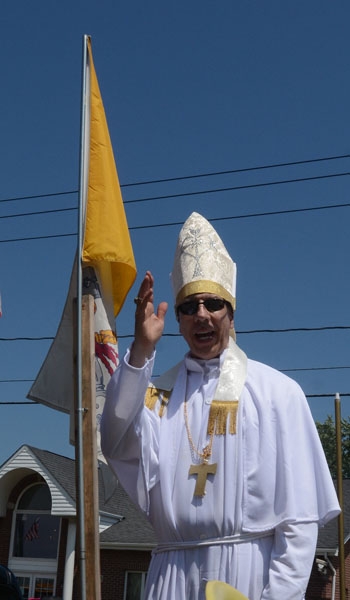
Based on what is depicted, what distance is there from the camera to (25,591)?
24672 millimetres

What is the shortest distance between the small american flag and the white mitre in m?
22.6

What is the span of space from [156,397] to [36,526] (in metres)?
22.8

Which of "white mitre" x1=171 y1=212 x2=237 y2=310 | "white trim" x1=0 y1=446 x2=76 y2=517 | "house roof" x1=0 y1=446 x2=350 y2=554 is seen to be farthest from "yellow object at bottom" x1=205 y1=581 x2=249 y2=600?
"white trim" x1=0 y1=446 x2=76 y2=517

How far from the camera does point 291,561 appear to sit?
132 inches

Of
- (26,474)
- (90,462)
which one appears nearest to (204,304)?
(90,462)

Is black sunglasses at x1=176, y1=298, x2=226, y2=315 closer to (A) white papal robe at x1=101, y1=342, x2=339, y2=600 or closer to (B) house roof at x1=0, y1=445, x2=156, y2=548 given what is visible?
(A) white papal robe at x1=101, y1=342, x2=339, y2=600

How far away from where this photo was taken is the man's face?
3.87 m

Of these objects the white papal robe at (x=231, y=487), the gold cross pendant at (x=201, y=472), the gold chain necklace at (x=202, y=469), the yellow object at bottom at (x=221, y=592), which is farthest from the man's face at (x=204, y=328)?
the yellow object at bottom at (x=221, y=592)

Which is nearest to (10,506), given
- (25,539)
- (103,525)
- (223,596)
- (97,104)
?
(25,539)

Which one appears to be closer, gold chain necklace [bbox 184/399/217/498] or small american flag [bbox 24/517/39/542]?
gold chain necklace [bbox 184/399/217/498]

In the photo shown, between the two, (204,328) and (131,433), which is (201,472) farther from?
(204,328)

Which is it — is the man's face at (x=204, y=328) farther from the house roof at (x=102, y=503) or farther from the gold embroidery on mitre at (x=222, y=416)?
the house roof at (x=102, y=503)

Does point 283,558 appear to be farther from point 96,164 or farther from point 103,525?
point 103,525

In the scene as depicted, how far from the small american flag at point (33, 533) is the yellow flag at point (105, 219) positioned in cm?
2136
